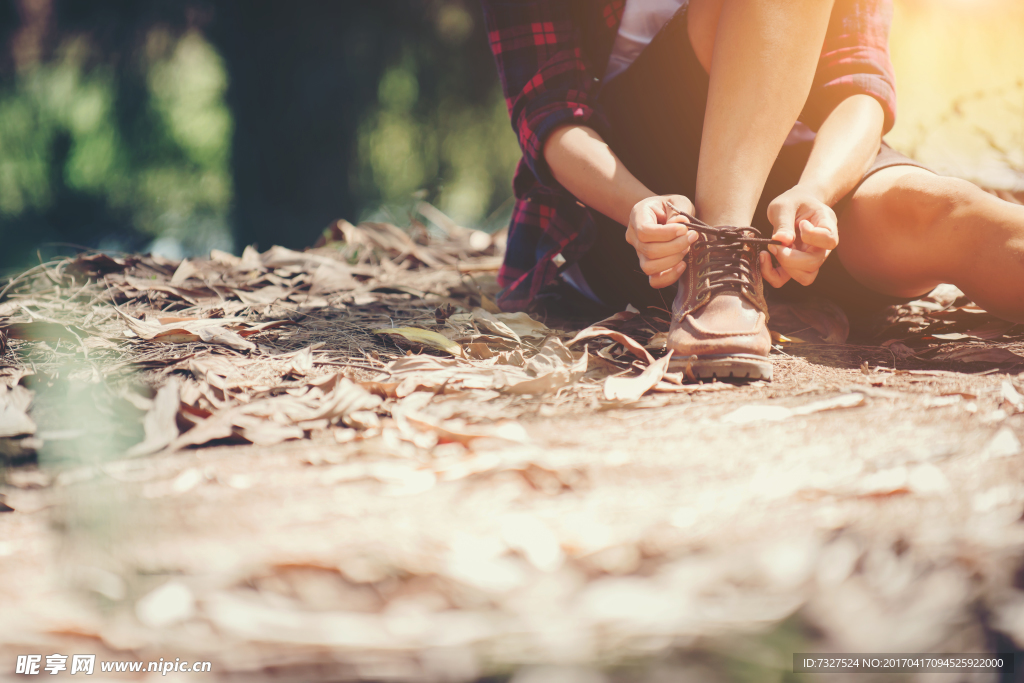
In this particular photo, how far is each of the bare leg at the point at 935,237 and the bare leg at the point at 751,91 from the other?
196 mm

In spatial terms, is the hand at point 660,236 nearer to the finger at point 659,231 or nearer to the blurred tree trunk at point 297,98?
the finger at point 659,231

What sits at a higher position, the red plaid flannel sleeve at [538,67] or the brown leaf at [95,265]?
the red plaid flannel sleeve at [538,67]

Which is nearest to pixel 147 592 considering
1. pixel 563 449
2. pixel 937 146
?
pixel 563 449

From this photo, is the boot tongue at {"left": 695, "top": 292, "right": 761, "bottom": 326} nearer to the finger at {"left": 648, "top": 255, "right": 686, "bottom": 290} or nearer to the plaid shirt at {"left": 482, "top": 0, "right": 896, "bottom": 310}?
the finger at {"left": 648, "top": 255, "right": 686, "bottom": 290}

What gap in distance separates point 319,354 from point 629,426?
51cm

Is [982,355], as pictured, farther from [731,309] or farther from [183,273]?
[183,273]

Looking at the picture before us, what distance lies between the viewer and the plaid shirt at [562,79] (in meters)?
1.00

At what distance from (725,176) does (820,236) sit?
161 millimetres

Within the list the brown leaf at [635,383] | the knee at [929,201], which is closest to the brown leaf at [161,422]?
the brown leaf at [635,383]

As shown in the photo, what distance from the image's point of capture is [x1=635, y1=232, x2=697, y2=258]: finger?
0.81 m

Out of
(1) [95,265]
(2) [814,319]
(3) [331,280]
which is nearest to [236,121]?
(1) [95,265]

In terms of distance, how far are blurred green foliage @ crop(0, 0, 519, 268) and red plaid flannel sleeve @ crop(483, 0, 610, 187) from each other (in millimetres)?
1630

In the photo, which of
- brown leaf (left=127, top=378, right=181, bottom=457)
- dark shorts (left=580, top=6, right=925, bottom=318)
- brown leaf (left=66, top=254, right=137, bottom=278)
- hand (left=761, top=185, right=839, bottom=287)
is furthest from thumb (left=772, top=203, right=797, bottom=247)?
brown leaf (left=66, top=254, right=137, bottom=278)

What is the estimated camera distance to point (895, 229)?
0.90 meters
